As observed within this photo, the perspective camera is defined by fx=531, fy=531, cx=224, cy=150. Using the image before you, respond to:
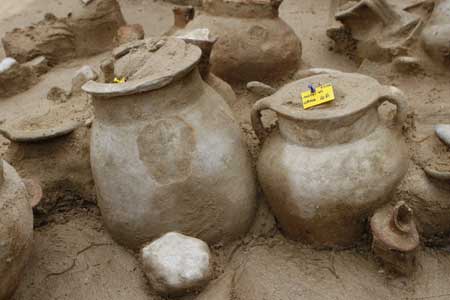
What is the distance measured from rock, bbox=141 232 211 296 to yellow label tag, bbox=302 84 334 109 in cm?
73

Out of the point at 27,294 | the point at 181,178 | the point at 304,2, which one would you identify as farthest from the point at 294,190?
the point at 304,2

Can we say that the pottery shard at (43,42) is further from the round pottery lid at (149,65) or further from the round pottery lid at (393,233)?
the round pottery lid at (393,233)

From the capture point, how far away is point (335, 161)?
6.97ft

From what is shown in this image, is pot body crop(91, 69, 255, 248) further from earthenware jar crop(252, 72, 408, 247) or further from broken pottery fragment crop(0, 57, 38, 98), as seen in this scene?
broken pottery fragment crop(0, 57, 38, 98)

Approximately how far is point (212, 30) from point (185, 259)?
1.56 m

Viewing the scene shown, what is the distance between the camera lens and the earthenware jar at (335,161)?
2.12 metres

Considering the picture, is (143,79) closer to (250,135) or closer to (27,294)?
(250,135)

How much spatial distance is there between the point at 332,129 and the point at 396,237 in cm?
49

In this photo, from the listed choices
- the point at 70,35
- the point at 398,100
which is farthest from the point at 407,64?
the point at 70,35

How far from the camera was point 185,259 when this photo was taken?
6.89ft

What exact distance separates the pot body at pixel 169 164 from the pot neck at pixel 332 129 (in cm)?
29

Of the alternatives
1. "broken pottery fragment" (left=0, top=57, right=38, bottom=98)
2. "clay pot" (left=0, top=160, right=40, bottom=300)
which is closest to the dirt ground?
"clay pot" (left=0, top=160, right=40, bottom=300)

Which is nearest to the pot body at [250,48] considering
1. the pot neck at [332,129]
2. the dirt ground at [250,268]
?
the dirt ground at [250,268]

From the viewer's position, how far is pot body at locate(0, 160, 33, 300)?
1849mm
